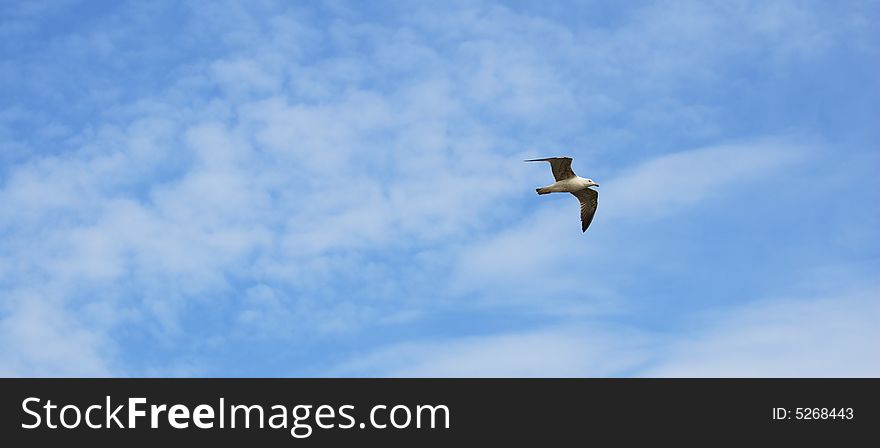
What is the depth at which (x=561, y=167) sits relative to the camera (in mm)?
70938

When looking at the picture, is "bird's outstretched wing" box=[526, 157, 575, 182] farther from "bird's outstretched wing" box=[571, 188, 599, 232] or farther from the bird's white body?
"bird's outstretched wing" box=[571, 188, 599, 232]

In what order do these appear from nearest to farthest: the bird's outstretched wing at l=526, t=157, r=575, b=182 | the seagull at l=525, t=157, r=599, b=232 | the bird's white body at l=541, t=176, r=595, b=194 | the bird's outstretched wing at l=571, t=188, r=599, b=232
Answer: the bird's outstretched wing at l=526, t=157, r=575, b=182
the seagull at l=525, t=157, r=599, b=232
the bird's white body at l=541, t=176, r=595, b=194
the bird's outstretched wing at l=571, t=188, r=599, b=232

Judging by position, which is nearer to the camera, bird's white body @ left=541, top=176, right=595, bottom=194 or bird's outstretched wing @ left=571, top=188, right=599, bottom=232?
bird's white body @ left=541, top=176, right=595, bottom=194

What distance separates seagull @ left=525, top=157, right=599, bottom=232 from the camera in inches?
2781

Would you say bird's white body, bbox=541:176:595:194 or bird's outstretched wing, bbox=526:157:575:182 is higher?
bird's outstretched wing, bbox=526:157:575:182

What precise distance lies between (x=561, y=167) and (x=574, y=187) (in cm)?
322

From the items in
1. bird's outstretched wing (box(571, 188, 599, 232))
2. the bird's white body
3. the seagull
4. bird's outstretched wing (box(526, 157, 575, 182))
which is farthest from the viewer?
bird's outstretched wing (box(571, 188, 599, 232))

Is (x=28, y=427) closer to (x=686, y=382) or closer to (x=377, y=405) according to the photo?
(x=377, y=405)

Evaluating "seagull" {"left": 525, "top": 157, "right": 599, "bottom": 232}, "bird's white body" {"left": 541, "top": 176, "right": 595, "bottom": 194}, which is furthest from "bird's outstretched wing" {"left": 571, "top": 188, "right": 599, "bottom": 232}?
"bird's white body" {"left": 541, "top": 176, "right": 595, "bottom": 194}

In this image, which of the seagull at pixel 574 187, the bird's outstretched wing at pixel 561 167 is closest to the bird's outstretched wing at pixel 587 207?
the seagull at pixel 574 187

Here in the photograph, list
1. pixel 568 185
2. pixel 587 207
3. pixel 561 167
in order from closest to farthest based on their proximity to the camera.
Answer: pixel 561 167 → pixel 568 185 → pixel 587 207

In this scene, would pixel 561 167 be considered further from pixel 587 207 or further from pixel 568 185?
pixel 587 207

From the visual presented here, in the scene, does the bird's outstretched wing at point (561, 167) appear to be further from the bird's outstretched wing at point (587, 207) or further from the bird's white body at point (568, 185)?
the bird's outstretched wing at point (587, 207)

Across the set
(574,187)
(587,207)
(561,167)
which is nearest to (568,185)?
(574,187)
